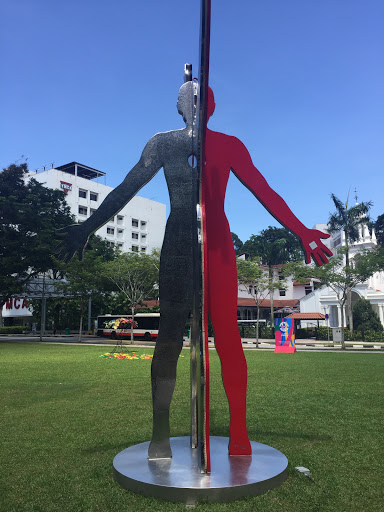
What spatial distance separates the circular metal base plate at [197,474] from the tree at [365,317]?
110 feet

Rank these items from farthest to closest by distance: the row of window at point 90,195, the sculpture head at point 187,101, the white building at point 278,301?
the row of window at point 90,195 → the white building at point 278,301 → the sculpture head at point 187,101

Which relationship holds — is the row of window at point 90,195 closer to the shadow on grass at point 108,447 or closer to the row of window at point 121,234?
the row of window at point 121,234

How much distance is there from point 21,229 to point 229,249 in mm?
24611

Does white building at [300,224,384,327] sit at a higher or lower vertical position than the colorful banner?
higher

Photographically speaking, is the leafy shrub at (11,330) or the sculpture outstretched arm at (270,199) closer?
the sculpture outstretched arm at (270,199)

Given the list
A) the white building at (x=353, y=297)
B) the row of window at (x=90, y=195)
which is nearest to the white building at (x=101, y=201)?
the row of window at (x=90, y=195)

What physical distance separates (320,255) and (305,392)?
17.3 feet

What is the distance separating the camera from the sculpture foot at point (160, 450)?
4.23 meters

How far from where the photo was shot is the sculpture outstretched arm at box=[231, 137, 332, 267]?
468cm

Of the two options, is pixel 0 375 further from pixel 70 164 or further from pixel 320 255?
pixel 70 164

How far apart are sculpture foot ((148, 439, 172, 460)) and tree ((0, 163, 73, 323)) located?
22.4m

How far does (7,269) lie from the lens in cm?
2598

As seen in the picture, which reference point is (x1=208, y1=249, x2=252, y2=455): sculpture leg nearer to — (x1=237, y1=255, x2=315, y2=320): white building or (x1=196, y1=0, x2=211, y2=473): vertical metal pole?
(x1=196, y1=0, x2=211, y2=473): vertical metal pole

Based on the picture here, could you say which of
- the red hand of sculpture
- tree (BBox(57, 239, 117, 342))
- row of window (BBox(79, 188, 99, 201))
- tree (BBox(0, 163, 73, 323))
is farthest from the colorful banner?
row of window (BBox(79, 188, 99, 201))
